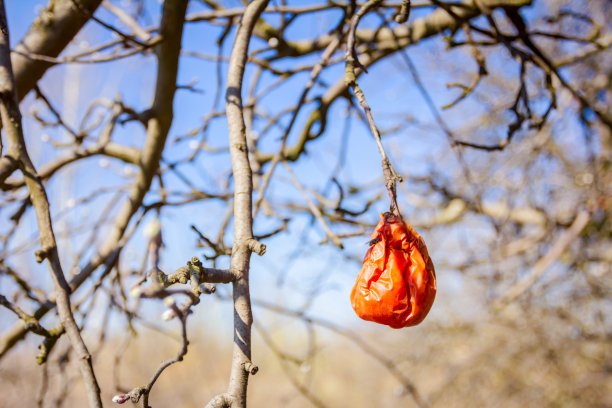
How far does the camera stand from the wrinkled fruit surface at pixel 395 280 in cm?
111

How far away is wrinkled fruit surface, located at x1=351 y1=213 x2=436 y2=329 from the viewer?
1.11 meters

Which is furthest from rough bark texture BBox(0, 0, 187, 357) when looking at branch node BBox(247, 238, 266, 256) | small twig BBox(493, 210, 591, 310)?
small twig BBox(493, 210, 591, 310)

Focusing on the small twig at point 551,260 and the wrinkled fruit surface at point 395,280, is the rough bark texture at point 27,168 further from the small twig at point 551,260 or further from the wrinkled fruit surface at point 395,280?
the small twig at point 551,260

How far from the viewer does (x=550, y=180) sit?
15.1ft

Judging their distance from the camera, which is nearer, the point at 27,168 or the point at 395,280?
the point at 395,280

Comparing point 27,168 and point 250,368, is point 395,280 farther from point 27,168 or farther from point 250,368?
point 27,168

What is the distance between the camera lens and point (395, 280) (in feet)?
3.67

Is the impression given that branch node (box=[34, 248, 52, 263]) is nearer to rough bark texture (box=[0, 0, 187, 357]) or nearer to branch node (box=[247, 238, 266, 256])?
rough bark texture (box=[0, 0, 187, 357])

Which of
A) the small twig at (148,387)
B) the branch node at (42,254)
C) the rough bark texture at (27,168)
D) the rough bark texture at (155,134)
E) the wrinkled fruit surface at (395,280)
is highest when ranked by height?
the rough bark texture at (155,134)

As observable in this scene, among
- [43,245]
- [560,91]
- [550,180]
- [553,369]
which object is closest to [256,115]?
[43,245]

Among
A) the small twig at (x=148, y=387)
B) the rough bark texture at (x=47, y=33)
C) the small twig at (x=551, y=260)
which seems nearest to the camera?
the small twig at (x=148, y=387)

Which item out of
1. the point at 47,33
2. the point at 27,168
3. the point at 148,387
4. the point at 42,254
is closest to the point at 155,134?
the point at 47,33

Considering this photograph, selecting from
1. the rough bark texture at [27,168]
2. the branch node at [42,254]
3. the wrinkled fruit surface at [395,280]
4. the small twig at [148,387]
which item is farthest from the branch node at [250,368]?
the branch node at [42,254]

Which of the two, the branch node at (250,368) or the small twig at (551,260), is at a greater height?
the small twig at (551,260)
